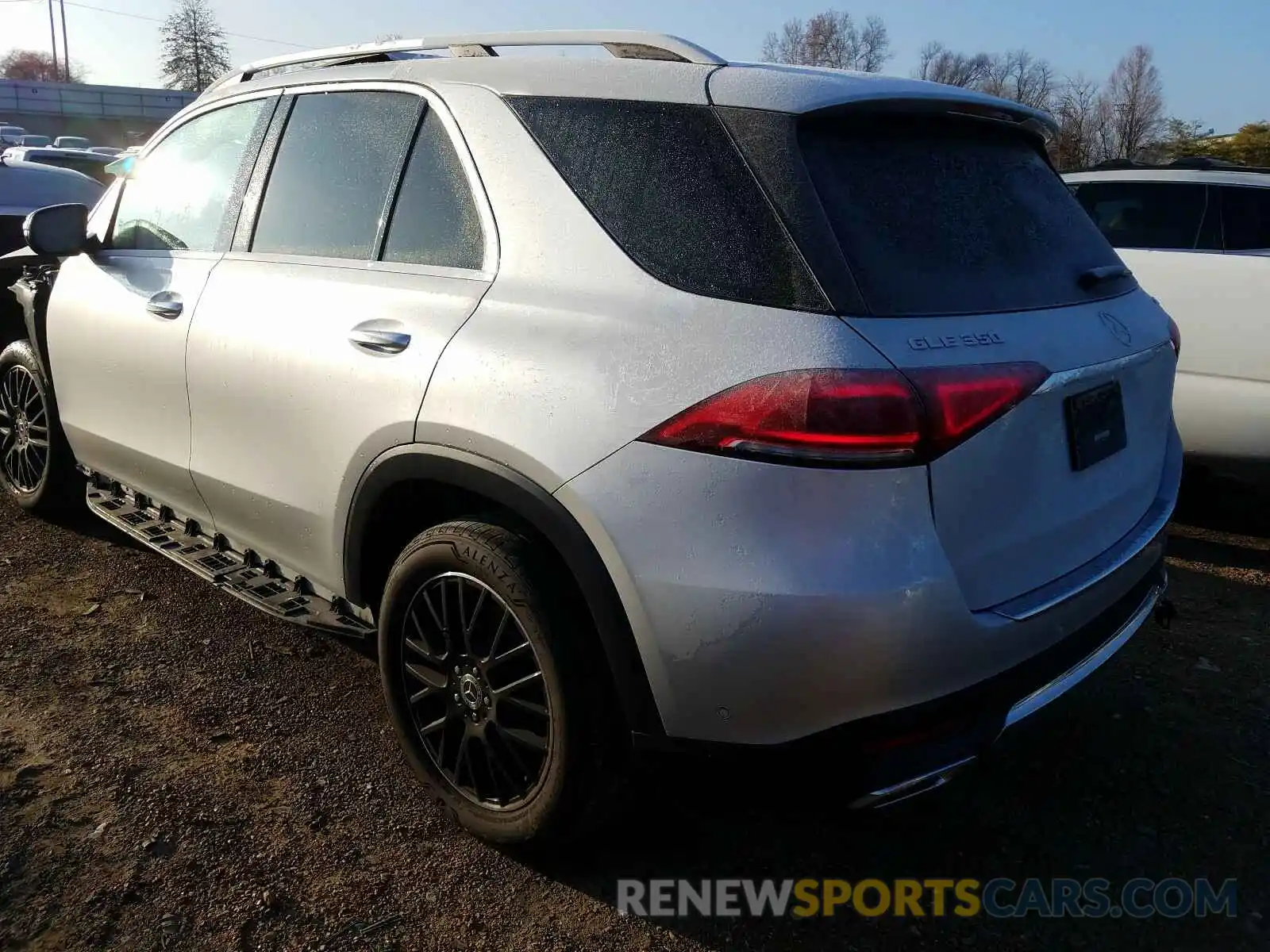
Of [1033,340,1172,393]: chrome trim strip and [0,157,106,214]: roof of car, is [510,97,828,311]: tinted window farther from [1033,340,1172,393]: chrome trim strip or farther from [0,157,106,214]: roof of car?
[0,157,106,214]: roof of car

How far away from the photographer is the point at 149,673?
11.1 feet

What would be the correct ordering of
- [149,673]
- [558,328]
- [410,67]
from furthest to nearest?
[149,673]
[410,67]
[558,328]

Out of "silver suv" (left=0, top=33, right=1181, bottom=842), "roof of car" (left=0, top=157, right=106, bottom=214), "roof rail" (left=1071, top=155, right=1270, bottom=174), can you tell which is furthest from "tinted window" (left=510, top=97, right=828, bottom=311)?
"roof of car" (left=0, top=157, right=106, bottom=214)

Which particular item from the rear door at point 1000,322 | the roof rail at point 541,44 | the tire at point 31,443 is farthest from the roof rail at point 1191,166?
the tire at point 31,443

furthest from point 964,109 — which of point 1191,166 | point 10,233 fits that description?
point 10,233

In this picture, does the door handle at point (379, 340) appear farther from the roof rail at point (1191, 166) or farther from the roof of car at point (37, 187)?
the roof of car at point (37, 187)

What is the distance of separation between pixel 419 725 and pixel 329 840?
0.35 m

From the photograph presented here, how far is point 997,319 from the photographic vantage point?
2.12 metres

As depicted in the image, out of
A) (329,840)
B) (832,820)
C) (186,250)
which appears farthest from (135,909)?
(186,250)

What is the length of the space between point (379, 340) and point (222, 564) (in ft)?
4.14

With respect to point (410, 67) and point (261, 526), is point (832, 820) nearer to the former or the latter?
point (261, 526)

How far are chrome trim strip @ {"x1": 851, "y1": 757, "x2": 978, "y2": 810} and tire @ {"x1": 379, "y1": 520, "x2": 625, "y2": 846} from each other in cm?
55

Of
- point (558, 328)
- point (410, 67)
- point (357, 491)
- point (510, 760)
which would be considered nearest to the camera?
point (558, 328)

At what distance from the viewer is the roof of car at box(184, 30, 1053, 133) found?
2209mm
